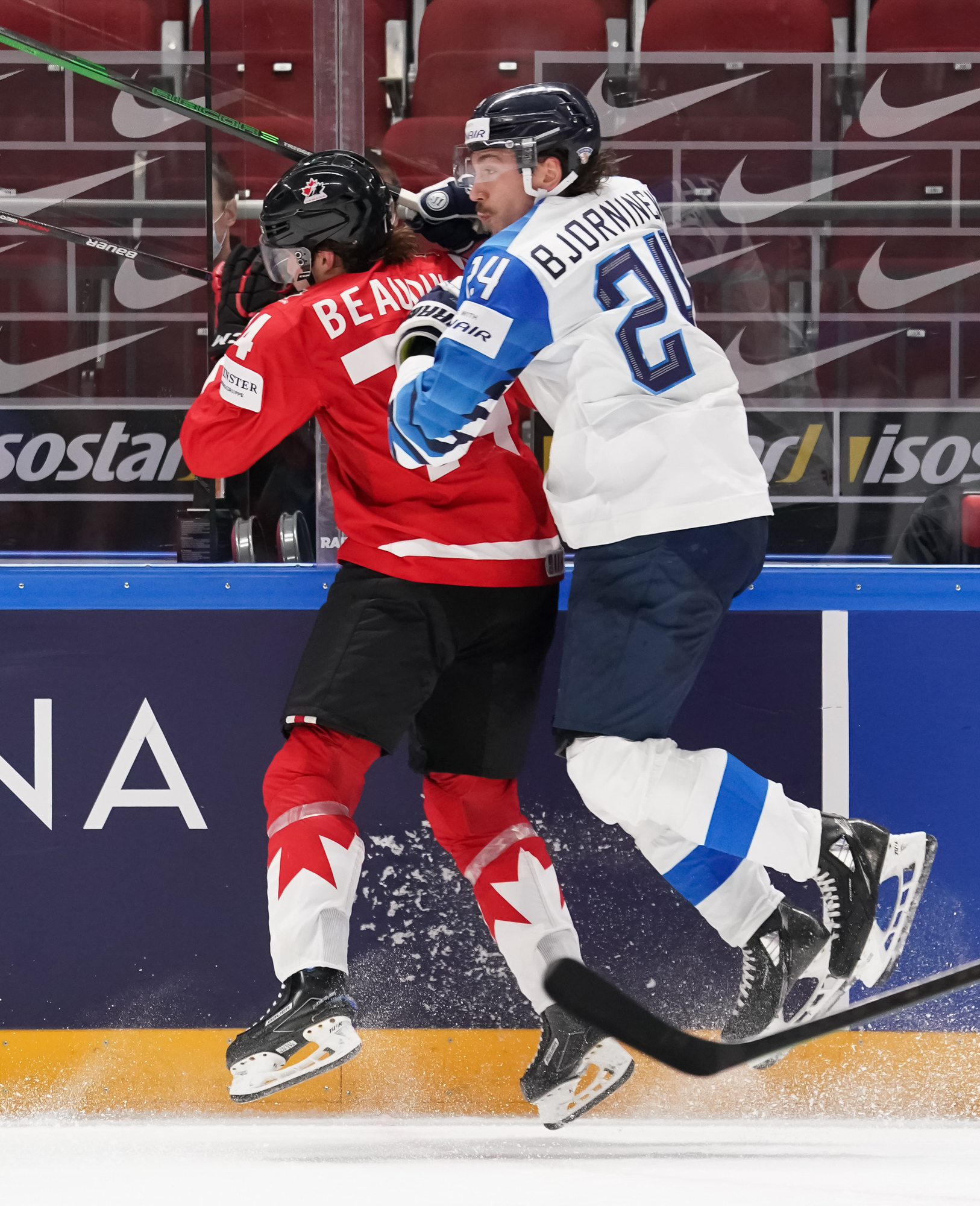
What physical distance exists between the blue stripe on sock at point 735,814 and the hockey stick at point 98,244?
47.0 inches

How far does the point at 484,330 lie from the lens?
5.83ft

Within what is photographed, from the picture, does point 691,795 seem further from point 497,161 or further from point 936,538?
point 497,161

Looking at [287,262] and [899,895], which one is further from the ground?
[287,262]

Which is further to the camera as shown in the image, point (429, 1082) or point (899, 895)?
point (429, 1082)

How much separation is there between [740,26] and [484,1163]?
187 cm

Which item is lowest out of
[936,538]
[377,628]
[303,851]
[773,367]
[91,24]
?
[303,851]

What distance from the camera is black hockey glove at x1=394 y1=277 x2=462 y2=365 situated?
6.14 feet

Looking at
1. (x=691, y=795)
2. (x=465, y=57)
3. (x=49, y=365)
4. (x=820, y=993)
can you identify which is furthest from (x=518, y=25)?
(x=820, y=993)

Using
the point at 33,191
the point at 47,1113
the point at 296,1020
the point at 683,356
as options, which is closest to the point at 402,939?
the point at 296,1020

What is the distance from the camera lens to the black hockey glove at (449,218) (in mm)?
2156

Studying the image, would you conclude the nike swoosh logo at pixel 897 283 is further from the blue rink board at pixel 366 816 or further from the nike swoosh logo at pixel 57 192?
the nike swoosh logo at pixel 57 192

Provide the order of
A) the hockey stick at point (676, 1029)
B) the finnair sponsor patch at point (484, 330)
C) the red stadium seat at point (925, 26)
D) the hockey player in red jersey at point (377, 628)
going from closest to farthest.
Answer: the hockey stick at point (676, 1029) < the finnair sponsor patch at point (484, 330) < the hockey player in red jersey at point (377, 628) < the red stadium seat at point (925, 26)

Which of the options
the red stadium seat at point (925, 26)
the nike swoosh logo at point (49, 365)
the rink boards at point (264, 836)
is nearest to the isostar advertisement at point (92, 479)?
the nike swoosh logo at point (49, 365)

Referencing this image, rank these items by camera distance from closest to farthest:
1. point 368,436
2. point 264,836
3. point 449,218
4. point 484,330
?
point 484,330, point 368,436, point 449,218, point 264,836
